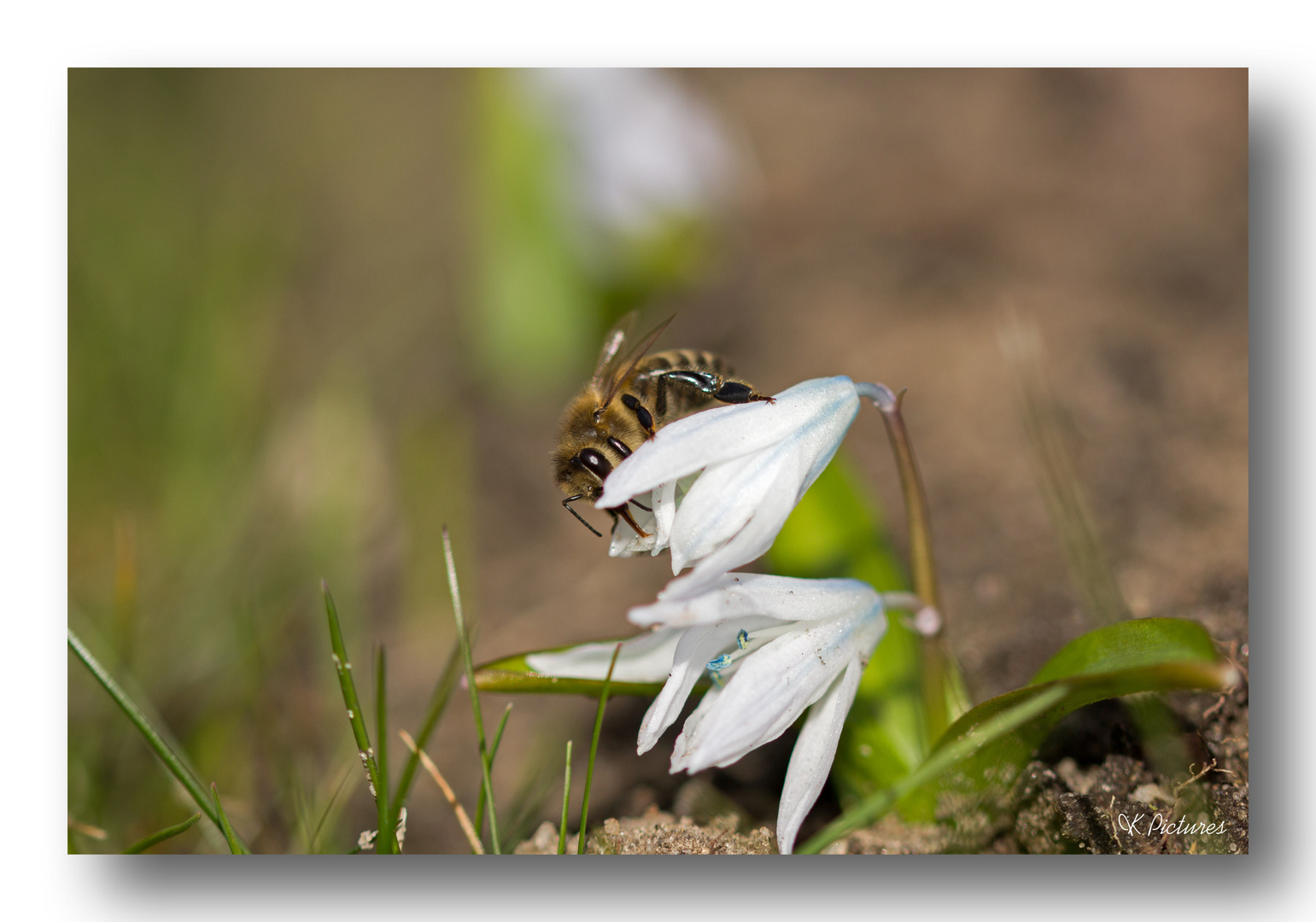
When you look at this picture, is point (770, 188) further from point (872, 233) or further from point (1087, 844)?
point (1087, 844)

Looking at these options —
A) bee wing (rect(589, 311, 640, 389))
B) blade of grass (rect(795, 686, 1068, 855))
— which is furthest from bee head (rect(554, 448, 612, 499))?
blade of grass (rect(795, 686, 1068, 855))

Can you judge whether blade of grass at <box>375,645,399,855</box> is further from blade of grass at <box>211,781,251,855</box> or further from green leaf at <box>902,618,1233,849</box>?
green leaf at <box>902,618,1233,849</box>

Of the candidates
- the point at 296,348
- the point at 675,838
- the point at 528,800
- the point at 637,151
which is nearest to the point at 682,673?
the point at 675,838

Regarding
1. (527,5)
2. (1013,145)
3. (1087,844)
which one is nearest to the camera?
(1087,844)

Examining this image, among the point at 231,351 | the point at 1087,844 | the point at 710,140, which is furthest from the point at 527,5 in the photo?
the point at 1087,844

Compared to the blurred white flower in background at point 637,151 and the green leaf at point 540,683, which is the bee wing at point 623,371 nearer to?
the green leaf at point 540,683

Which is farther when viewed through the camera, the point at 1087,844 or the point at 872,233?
the point at 872,233

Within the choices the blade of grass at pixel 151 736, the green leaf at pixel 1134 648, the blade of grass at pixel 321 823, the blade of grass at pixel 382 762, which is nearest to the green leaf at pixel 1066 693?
the green leaf at pixel 1134 648
